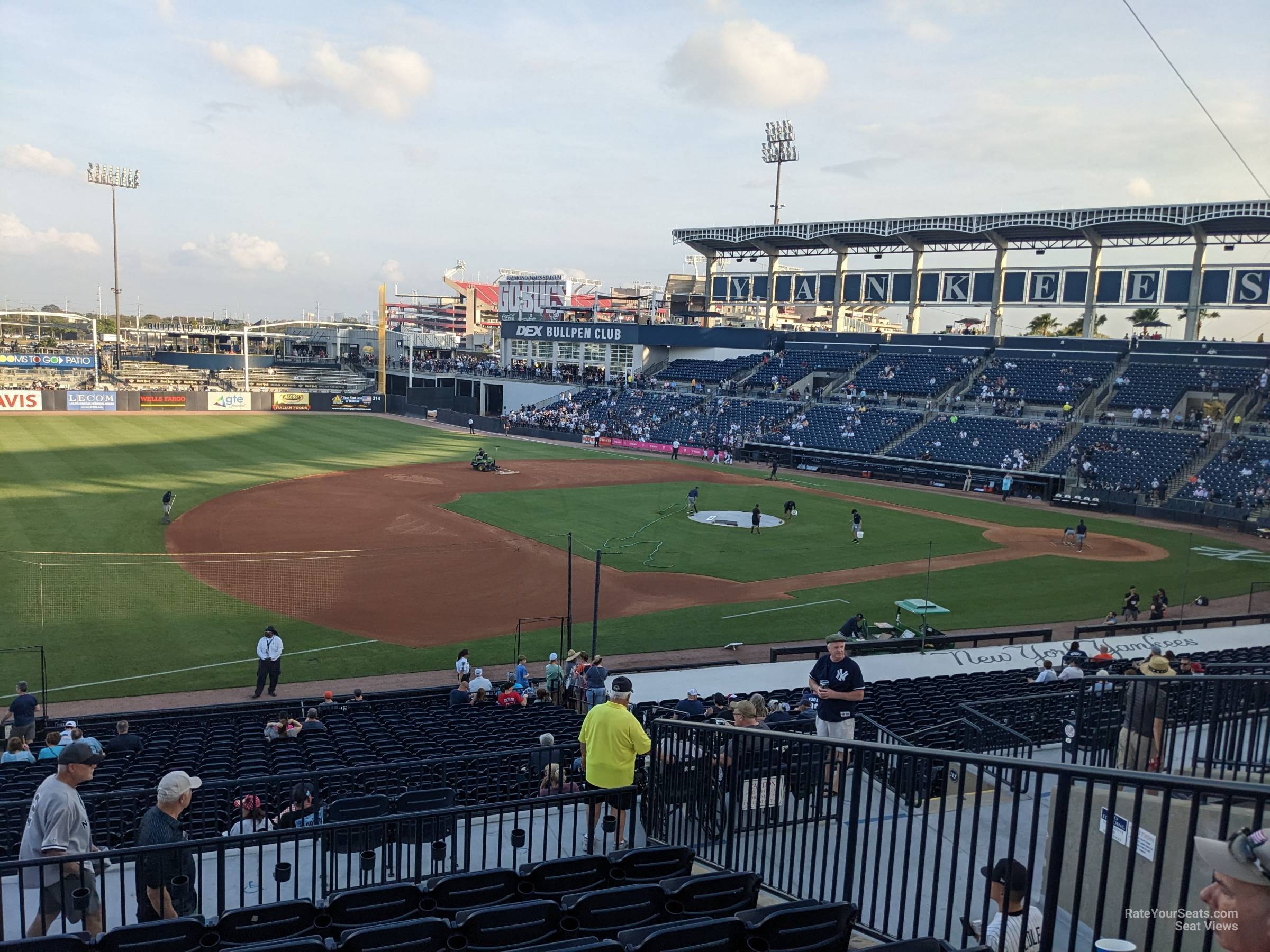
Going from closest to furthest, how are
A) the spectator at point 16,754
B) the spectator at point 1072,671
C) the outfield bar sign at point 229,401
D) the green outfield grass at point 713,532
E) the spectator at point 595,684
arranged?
the spectator at point 16,754 → the spectator at point 1072,671 → the spectator at point 595,684 → the green outfield grass at point 713,532 → the outfield bar sign at point 229,401

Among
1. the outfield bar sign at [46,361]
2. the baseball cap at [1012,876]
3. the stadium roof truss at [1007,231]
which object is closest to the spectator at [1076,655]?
the baseball cap at [1012,876]

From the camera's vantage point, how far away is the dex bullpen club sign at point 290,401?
75.6 meters

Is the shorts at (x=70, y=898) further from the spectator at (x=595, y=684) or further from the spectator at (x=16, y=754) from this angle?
the spectator at (x=595, y=684)

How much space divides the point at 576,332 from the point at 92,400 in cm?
3933

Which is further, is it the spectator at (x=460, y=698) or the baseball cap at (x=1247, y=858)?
the spectator at (x=460, y=698)

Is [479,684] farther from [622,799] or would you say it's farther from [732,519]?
[732,519]

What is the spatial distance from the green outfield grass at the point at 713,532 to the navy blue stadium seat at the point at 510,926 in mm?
24009

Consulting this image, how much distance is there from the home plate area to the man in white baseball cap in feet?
109

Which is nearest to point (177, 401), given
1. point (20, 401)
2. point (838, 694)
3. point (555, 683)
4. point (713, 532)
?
point (20, 401)

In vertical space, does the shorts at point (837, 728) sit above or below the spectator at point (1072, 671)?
above

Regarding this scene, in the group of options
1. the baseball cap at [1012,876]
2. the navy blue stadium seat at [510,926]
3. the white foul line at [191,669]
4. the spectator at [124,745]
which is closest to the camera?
the baseball cap at [1012,876]

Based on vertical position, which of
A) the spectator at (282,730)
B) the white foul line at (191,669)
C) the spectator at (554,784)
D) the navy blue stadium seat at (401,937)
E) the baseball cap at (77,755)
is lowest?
the white foul line at (191,669)

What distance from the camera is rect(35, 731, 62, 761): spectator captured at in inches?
483

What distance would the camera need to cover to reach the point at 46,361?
80625 millimetres
